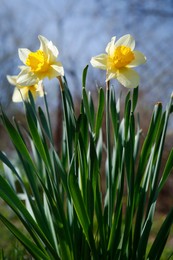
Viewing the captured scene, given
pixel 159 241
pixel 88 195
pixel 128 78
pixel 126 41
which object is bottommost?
pixel 159 241

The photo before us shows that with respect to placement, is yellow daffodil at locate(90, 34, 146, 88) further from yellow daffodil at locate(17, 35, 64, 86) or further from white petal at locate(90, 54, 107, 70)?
yellow daffodil at locate(17, 35, 64, 86)

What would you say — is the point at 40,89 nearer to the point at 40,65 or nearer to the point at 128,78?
the point at 40,65

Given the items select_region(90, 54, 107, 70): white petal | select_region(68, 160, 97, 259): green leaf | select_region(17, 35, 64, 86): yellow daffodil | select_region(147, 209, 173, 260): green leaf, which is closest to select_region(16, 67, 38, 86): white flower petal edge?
select_region(17, 35, 64, 86): yellow daffodil

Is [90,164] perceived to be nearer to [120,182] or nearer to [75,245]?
[120,182]

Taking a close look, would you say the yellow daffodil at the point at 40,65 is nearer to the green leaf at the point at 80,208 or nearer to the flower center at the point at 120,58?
the flower center at the point at 120,58

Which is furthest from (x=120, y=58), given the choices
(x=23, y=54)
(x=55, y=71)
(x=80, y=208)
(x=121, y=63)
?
(x=80, y=208)
